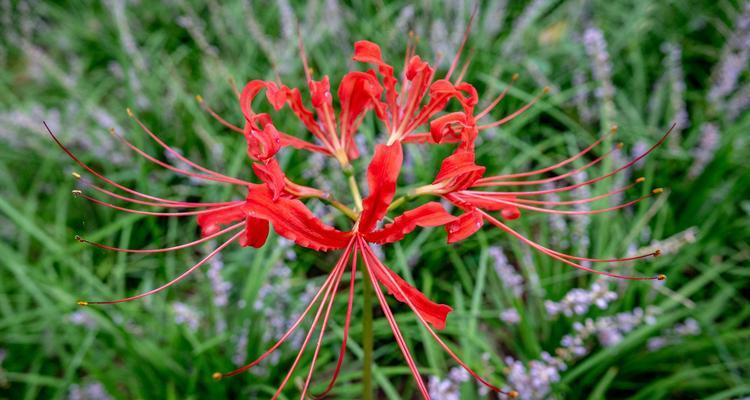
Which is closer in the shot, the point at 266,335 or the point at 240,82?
the point at 266,335

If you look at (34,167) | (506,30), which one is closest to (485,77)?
(506,30)

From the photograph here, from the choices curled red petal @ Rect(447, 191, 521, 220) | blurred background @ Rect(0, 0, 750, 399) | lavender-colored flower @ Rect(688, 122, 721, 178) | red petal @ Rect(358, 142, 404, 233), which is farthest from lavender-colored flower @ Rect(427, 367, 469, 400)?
lavender-colored flower @ Rect(688, 122, 721, 178)

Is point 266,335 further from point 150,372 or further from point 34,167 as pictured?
point 34,167

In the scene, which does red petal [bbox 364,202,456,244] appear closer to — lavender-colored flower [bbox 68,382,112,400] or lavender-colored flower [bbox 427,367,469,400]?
lavender-colored flower [bbox 427,367,469,400]

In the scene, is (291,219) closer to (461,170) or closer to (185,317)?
(461,170)

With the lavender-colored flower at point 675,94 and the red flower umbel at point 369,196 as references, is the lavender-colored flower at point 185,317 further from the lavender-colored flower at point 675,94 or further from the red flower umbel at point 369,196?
the lavender-colored flower at point 675,94

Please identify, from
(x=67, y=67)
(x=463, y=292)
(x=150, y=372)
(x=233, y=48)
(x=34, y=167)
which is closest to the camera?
(x=150, y=372)
